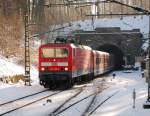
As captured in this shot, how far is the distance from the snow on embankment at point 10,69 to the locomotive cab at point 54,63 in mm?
4491

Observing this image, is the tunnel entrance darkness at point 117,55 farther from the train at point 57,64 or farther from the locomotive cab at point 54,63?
the locomotive cab at point 54,63

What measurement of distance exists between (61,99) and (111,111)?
517 cm

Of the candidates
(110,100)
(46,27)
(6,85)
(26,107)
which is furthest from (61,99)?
(46,27)

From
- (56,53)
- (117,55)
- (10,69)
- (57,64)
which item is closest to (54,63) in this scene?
(57,64)

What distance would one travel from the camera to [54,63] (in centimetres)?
3134

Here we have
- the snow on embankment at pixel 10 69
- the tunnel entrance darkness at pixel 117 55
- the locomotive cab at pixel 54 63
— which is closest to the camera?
the locomotive cab at pixel 54 63

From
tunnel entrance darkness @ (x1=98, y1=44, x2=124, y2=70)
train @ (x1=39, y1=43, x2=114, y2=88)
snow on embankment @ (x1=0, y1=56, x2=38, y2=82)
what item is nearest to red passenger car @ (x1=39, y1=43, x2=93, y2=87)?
train @ (x1=39, y1=43, x2=114, y2=88)

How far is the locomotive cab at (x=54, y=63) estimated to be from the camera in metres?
31.0

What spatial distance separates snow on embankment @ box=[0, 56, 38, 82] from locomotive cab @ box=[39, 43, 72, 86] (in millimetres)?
4491

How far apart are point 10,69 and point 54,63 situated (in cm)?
881

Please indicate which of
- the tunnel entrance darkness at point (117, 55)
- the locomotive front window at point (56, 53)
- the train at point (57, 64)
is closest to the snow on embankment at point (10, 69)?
the train at point (57, 64)

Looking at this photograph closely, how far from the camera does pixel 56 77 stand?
31.0 meters

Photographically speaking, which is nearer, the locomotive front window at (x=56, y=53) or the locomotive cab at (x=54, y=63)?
the locomotive cab at (x=54, y=63)

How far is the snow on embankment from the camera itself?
37375mm
